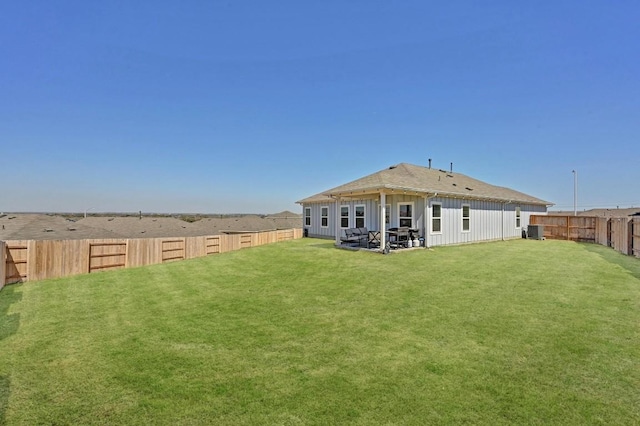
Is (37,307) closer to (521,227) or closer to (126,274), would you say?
(126,274)

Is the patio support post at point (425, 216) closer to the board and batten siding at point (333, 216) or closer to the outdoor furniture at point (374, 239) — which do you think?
the outdoor furniture at point (374, 239)

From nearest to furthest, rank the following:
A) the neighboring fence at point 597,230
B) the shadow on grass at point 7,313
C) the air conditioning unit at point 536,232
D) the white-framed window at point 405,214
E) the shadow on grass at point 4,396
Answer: the shadow on grass at point 4,396 < the shadow on grass at point 7,313 < the neighboring fence at point 597,230 < the white-framed window at point 405,214 < the air conditioning unit at point 536,232

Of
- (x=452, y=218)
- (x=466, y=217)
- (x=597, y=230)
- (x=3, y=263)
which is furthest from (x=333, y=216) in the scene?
(x=597, y=230)

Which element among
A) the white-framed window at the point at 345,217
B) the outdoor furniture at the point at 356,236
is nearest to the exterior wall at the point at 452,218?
the white-framed window at the point at 345,217

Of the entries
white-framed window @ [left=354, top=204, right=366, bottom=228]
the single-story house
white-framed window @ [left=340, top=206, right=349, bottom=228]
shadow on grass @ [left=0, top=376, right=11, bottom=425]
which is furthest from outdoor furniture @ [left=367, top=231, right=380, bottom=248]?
shadow on grass @ [left=0, top=376, right=11, bottom=425]

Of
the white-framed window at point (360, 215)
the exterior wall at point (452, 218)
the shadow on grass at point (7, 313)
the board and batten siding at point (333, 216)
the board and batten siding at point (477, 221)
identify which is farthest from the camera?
the white-framed window at point (360, 215)

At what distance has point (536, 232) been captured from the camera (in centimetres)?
2030

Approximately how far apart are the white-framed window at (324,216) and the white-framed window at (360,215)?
3979 mm

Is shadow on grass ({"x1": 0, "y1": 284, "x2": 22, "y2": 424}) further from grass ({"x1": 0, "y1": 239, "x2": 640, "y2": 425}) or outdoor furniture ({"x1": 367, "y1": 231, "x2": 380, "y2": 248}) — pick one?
outdoor furniture ({"x1": 367, "y1": 231, "x2": 380, "y2": 248})

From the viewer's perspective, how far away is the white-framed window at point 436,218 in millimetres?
14555

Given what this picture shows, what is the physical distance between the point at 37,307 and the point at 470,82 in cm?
1933

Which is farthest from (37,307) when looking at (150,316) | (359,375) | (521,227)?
(521,227)

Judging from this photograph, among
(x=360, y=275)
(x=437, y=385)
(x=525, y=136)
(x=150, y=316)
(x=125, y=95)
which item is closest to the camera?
(x=437, y=385)

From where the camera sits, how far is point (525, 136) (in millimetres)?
20312
